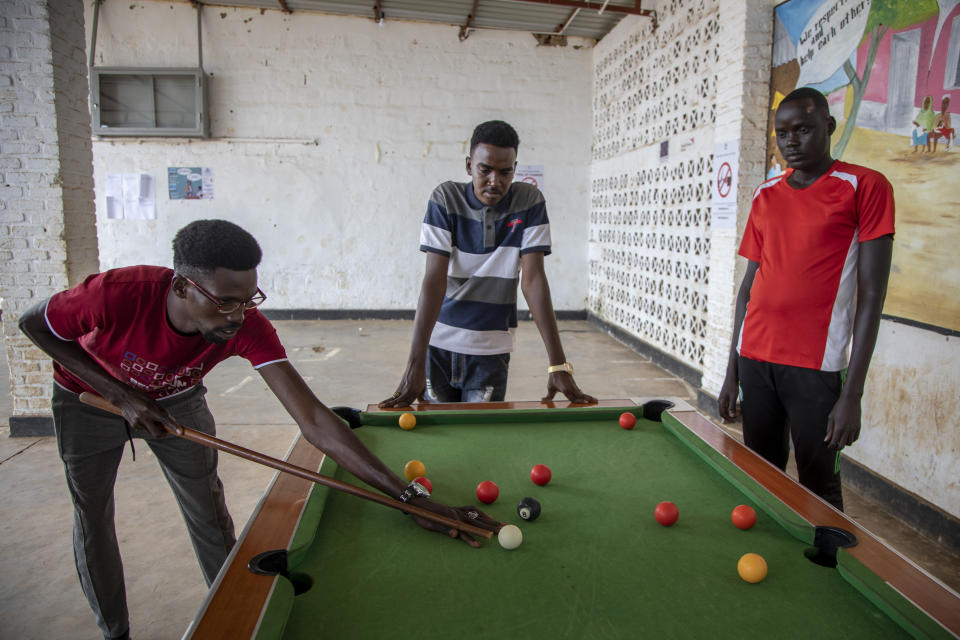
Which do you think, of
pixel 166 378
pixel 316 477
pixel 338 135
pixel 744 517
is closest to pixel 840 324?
pixel 744 517

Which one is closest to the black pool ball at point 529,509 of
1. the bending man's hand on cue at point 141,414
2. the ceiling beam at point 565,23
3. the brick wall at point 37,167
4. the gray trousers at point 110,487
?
the bending man's hand on cue at point 141,414

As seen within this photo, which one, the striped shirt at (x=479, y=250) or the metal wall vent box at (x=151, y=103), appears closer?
the striped shirt at (x=479, y=250)

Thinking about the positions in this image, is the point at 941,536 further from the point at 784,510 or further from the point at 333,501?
the point at 333,501

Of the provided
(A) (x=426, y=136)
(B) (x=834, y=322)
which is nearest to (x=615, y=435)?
(B) (x=834, y=322)

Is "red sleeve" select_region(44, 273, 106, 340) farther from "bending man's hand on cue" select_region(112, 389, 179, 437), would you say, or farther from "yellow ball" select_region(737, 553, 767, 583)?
"yellow ball" select_region(737, 553, 767, 583)

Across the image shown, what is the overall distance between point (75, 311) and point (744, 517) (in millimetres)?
1777

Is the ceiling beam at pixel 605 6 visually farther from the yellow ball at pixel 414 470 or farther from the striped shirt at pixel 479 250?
the yellow ball at pixel 414 470

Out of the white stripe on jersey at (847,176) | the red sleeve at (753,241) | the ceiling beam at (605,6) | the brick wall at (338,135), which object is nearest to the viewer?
the white stripe on jersey at (847,176)

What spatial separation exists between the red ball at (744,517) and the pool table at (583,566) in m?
0.02

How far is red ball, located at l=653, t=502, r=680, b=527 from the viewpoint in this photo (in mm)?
1275

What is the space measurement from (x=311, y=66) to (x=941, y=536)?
22.8ft

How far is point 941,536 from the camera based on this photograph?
7.99 feet

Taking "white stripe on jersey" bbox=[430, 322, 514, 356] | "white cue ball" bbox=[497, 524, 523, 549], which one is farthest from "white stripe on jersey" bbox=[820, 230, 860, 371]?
"white cue ball" bbox=[497, 524, 523, 549]

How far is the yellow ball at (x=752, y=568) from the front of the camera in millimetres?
1078
